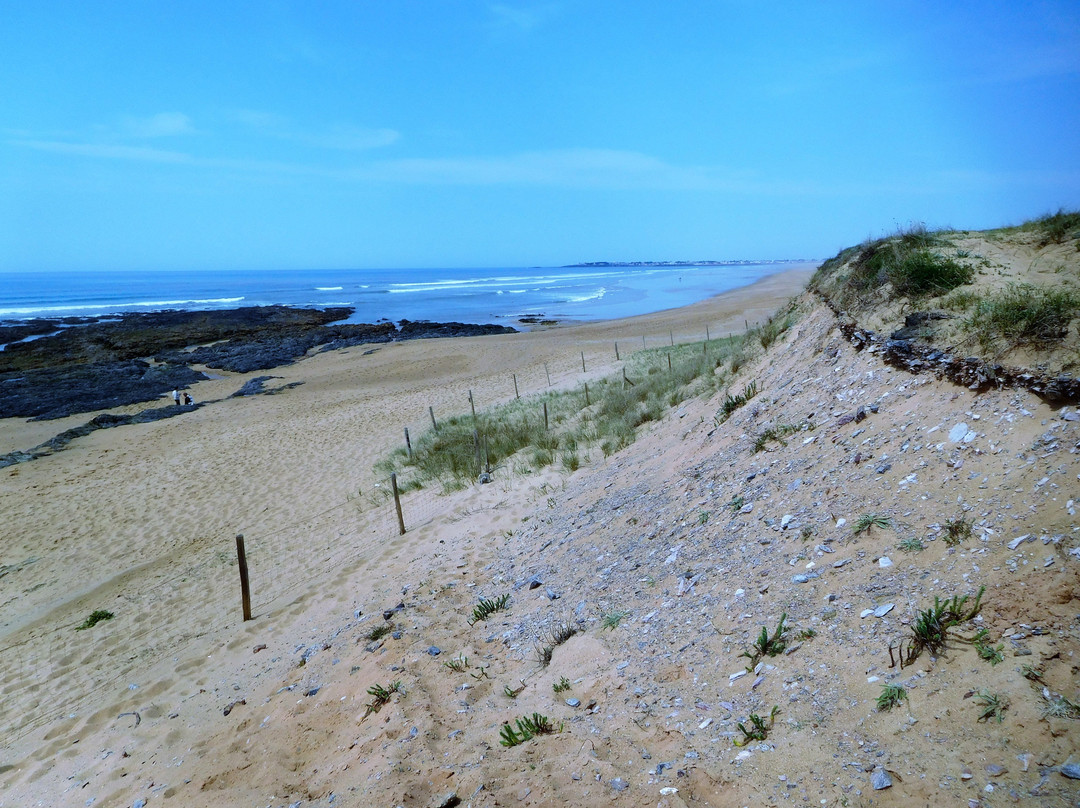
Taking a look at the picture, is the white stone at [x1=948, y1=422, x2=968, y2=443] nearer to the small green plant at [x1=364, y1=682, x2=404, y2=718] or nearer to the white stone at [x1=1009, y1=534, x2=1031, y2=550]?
the white stone at [x1=1009, y1=534, x2=1031, y2=550]

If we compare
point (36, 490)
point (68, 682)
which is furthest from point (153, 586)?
point (36, 490)

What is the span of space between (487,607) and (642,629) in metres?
2.01

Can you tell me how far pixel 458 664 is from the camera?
5.01 meters

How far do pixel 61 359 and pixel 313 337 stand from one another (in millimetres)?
14814

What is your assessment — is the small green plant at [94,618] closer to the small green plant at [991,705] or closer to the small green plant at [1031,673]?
the small green plant at [991,705]

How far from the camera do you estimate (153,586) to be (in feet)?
31.8

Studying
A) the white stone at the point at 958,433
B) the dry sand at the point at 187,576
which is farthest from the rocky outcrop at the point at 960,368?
the dry sand at the point at 187,576

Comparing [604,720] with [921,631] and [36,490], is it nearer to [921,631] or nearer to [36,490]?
[921,631]

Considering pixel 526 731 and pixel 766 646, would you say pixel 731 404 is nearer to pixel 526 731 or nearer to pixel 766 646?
pixel 766 646

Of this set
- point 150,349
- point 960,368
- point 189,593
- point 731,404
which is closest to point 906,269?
point 960,368

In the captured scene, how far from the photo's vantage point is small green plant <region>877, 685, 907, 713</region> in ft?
9.99

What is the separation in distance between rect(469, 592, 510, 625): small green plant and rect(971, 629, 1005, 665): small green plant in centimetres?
412

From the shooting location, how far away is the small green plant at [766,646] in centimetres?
375

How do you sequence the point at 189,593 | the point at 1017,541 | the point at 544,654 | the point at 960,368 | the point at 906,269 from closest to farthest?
the point at 1017,541, the point at 544,654, the point at 960,368, the point at 906,269, the point at 189,593
